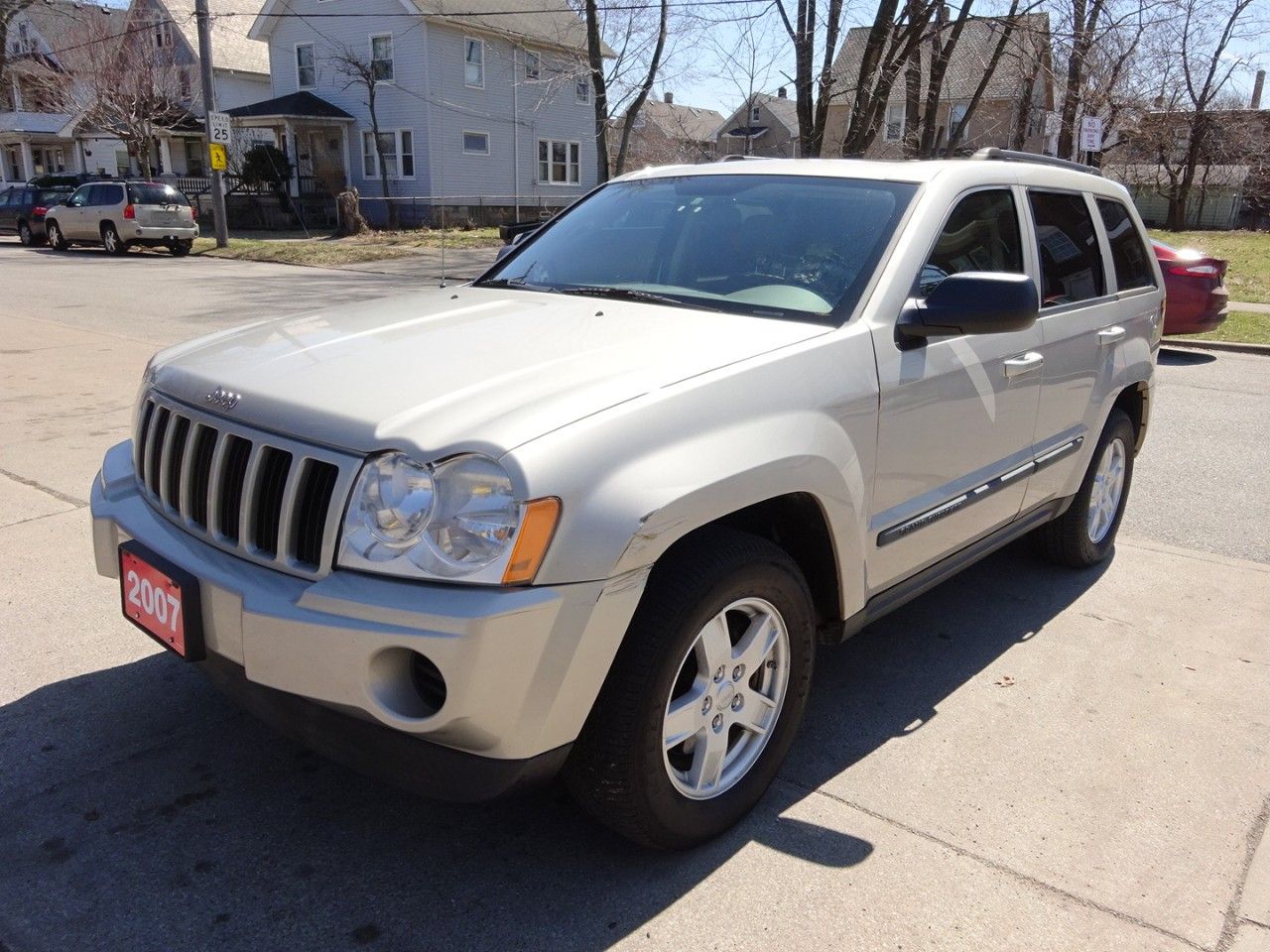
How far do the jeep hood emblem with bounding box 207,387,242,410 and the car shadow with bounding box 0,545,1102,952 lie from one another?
111 centimetres

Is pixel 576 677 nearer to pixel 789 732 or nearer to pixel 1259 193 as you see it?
pixel 789 732

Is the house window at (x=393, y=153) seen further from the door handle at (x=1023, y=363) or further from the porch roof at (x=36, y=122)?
the door handle at (x=1023, y=363)

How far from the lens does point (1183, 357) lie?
38.0ft

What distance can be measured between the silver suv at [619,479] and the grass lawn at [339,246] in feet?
65.5

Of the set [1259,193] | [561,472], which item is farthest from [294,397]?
[1259,193]

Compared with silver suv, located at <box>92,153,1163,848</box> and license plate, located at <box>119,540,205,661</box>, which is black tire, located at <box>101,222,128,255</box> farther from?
license plate, located at <box>119,540,205,661</box>

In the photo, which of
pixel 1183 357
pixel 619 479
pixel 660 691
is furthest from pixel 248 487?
pixel 1183 357

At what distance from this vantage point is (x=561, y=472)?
2.11m

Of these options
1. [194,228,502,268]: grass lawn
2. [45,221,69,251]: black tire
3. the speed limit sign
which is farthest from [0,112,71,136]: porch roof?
the speed limit sign

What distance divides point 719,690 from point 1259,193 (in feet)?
148

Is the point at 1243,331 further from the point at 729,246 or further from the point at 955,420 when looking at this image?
the point at 729,246

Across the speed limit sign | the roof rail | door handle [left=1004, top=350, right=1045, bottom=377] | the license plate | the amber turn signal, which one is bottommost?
the license plate

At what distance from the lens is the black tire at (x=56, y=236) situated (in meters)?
25.3

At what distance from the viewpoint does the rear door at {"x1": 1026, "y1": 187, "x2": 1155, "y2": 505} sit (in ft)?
12.7
